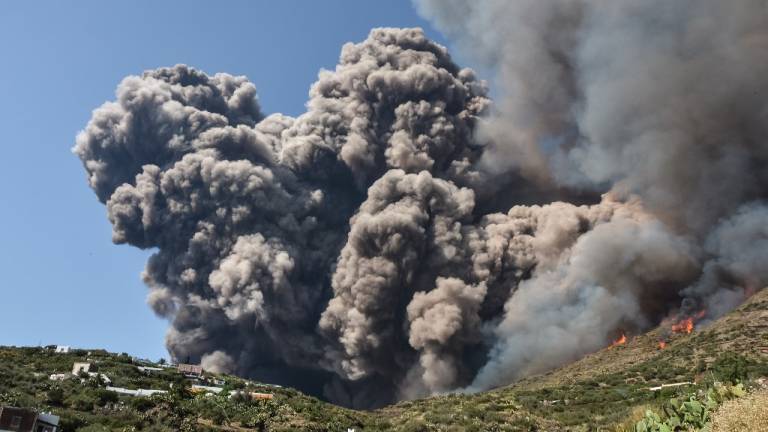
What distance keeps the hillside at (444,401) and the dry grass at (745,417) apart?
27.0 ft

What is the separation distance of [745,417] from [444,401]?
1302 inches

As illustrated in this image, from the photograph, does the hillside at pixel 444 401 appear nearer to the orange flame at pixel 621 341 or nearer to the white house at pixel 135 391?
the white house at pixel 135 391

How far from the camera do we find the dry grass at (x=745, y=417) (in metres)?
8.81

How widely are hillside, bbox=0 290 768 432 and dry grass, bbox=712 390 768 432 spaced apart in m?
8.22

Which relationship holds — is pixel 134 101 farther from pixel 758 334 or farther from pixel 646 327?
pixel 758 334

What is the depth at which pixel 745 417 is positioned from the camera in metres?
9.21

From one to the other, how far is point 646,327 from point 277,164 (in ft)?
179

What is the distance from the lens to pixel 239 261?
7606 centimetres

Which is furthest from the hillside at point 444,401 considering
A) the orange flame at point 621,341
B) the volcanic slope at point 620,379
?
the orange flame at point 621,341

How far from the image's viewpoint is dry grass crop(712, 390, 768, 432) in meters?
8.81

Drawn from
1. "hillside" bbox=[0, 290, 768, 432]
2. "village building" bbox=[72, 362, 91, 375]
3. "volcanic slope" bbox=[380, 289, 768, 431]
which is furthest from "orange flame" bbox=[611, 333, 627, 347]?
"village building" bbox=[72, 362, 91, 375]

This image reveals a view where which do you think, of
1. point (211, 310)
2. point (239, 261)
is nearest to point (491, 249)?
point (239, 261)

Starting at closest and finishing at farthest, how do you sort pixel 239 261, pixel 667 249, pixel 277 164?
pixel 667 249
pixel 239 261
pixel 277 164

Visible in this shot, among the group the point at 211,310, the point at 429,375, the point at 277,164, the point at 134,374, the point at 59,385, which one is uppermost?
the point at 277,164
